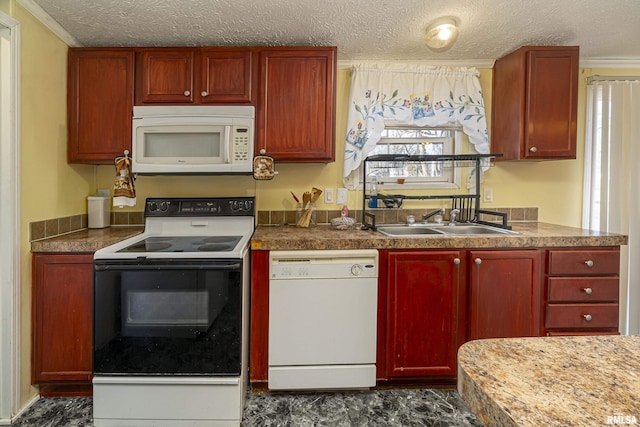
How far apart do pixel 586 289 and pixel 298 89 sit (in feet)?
6.83

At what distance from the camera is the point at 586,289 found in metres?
1.91

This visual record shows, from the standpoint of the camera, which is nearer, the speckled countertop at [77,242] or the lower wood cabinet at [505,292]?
the speckled countertop at [77,242]

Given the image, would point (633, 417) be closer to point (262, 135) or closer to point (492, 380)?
point (492, 380)

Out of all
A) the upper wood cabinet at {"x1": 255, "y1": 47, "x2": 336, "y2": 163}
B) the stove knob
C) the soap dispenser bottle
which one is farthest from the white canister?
the soap dispenser bottle

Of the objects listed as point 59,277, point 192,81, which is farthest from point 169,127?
point 59,277

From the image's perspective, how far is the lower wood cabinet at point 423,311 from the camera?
188 centimetres

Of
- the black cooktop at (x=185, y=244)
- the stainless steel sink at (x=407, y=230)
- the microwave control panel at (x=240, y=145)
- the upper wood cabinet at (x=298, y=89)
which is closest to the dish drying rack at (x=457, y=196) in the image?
the stainless steel sink at (x=407, y=230)

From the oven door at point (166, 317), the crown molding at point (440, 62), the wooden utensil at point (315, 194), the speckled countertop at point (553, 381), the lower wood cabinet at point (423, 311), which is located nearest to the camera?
the speckled countertop at point (553, 381)

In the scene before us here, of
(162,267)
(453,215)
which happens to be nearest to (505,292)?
(453,215)

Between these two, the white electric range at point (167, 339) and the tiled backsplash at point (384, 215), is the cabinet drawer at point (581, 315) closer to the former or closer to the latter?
the tiled backsplash at point (384, 215)

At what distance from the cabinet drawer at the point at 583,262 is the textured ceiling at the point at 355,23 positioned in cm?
135

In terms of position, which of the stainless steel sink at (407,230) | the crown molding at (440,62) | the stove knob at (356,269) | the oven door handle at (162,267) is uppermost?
the crown molding at (440,62)

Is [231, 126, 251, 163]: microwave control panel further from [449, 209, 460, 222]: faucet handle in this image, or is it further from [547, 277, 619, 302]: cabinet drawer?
[547, 277, 619, 302]: cabinet drawer

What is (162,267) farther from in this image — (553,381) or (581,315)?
(581,315)
